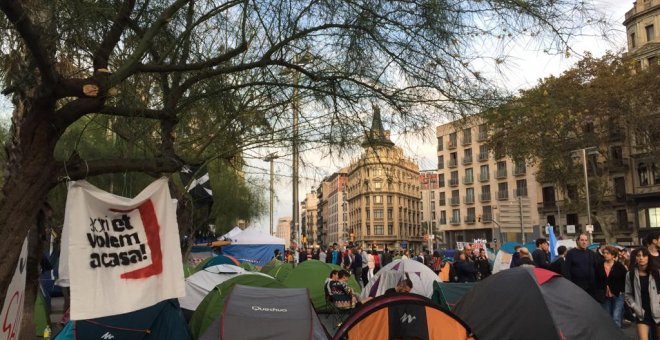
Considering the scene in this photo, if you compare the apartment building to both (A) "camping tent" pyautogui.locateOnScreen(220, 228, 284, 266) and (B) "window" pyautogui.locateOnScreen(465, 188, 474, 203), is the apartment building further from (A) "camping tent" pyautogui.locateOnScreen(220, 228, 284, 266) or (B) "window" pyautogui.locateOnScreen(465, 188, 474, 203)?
(A) "camping tent" pyautogui.locateOnScreen(220, 228, 284, 266)

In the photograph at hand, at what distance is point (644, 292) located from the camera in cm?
753

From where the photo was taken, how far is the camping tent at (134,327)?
7.57m

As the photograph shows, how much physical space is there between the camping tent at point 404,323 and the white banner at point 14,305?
343 centimetres

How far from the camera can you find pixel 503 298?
777 centimetres

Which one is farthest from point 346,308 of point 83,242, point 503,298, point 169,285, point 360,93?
point 83,242

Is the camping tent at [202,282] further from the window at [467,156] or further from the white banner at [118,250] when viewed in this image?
the window at [467,156]

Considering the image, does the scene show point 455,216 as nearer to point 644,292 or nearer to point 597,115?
point 597,115

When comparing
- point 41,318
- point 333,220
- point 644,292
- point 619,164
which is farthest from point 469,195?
point 333,220

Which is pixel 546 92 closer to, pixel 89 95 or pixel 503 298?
pixel 503 298

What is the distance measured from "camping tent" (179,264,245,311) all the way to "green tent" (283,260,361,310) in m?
2.60

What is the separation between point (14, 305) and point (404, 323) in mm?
3962

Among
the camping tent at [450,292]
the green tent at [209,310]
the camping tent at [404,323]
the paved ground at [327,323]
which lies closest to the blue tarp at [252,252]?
the paved ground at [327,323]

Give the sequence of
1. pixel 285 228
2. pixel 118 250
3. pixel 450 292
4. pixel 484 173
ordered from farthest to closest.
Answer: pixel 285 228, pixel 484 173, pixel 450 292, pixel 118 250

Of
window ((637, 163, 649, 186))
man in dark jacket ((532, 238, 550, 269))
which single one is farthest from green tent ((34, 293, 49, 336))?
window ((637, 163, 649, 186))
